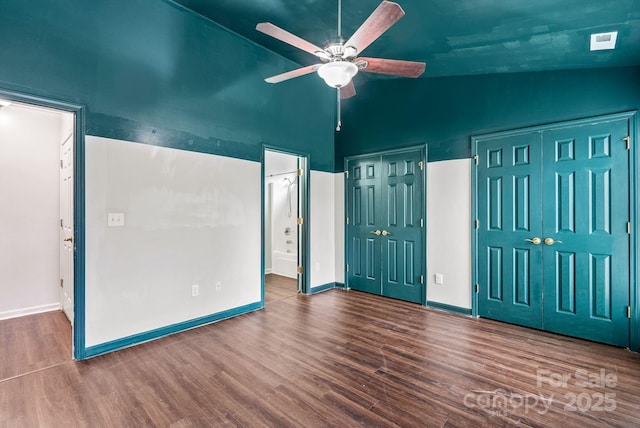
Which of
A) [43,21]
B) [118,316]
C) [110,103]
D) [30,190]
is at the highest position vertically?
[43,21]

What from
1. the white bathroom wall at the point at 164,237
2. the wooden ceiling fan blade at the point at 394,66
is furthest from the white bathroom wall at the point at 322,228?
the wooden ceiling fan blade at the point at 394,66

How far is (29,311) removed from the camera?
378cm

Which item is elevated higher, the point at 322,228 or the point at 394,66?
the point at 394,66

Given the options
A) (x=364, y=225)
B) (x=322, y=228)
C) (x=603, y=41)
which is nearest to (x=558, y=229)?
(x=603, y=41)

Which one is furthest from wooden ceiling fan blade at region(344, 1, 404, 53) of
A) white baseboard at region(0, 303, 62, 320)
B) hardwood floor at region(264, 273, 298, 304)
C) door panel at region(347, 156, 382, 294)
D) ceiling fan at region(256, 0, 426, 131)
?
white baseboard at region(0, 303, 62, 320)

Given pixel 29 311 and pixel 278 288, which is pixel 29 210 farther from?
pixel 278 288

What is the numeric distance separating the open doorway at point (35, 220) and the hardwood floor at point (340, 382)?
1.59 metres

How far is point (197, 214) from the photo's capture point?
341 cm

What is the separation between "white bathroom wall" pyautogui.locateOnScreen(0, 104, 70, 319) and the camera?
12.0 feet

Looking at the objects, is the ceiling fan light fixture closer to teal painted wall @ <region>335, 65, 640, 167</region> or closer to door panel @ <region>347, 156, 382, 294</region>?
teal painted wall @ <region>335, 65, 640, 167</region>

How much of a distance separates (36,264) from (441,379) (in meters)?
4.87

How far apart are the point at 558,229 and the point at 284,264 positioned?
14.3 ft

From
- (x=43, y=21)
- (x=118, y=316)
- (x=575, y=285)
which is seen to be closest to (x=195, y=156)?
(x=43, y=21)

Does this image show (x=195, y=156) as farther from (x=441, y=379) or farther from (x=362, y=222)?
(x=441, y=379)
